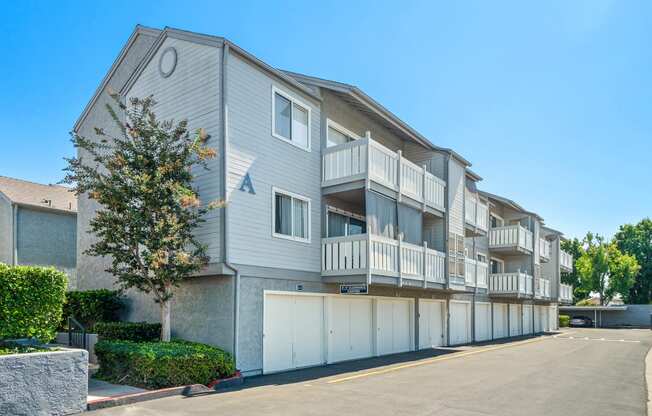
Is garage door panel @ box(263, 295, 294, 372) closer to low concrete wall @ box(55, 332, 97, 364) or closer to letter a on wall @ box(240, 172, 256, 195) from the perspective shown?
letter a on wall @ box(240, 172, 256, 195)

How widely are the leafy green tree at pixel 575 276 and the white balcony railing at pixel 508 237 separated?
35046 mm

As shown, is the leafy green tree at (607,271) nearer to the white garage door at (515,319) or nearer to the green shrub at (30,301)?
the white garage door at (515,319)

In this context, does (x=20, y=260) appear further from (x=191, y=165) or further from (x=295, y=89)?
(x=295, y=89)

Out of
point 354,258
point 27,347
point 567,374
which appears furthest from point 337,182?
point 27,347

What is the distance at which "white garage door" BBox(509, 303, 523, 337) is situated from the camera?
1335 inches

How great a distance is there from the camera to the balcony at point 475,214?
81.1 ft

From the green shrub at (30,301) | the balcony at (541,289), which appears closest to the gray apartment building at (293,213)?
the green shrub at (30,301)

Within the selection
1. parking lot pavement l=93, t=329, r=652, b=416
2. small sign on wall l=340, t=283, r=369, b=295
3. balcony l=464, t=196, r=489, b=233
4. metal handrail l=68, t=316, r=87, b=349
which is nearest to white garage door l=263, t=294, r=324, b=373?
parking lot pavement l=93, t=329, r=652, b=416

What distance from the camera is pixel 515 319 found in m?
34.8

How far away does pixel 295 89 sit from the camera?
1600 centimetres

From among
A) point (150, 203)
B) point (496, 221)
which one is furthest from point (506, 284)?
point (150, 203)

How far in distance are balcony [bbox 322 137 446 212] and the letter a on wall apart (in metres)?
3.30

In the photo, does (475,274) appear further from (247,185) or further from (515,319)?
(247,185)

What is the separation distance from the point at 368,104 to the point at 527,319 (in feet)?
83.2
